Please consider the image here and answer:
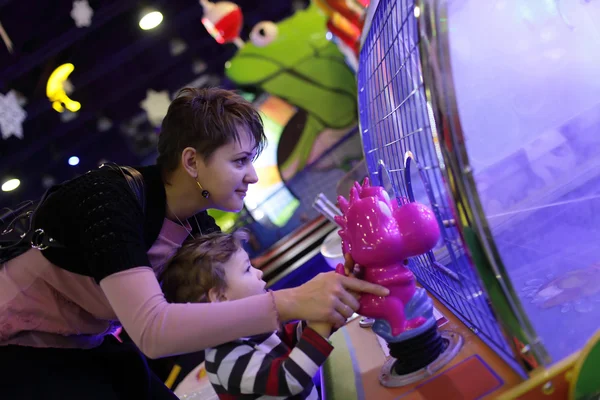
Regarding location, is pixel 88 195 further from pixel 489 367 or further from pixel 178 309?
pixel 489 367

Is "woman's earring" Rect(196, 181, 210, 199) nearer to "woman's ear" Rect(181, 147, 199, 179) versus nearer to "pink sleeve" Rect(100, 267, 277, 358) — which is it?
"woman's ear" Rect(181, 147, 199, 179)

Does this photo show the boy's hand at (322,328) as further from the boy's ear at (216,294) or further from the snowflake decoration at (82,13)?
the snowflake decoration at (82,13)

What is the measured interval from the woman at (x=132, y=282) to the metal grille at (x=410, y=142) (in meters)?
0.16

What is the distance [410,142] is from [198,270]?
20.8 inches

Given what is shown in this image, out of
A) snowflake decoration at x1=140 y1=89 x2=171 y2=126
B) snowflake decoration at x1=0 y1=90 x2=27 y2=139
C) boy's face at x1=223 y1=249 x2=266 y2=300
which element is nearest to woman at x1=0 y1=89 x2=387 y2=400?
boy's face at x1=223 y1=249 x2=266 y2=300

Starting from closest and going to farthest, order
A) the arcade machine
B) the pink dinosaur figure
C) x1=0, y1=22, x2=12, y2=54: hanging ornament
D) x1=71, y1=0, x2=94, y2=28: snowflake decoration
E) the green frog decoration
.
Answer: the arcade machine < the pink dinosaur figure < x1=0, y1=22, x2=12, y2=54: hanging ornament < x1=71, y1=0, x2=94, y2=28: snowflake decoration < the green frog decoration

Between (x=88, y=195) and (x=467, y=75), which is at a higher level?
(x=88, y=195)

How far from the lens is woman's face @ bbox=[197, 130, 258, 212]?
1057mm

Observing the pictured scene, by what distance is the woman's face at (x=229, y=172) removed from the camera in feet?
3.47

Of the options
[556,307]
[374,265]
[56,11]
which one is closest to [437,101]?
[374,265]

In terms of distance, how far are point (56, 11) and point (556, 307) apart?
267 cm

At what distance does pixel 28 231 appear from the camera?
1059mm

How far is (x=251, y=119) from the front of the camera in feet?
3.72

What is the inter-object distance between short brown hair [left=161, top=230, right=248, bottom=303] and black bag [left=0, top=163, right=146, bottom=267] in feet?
0.49
